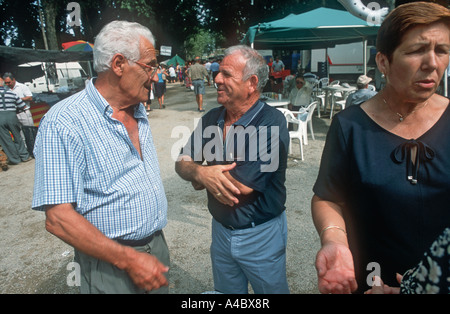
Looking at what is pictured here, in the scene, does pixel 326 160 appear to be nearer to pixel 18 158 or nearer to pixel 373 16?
pixel 373 16

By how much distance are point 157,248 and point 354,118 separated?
4.31 feet

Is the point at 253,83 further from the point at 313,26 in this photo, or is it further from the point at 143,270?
the point at 313,26

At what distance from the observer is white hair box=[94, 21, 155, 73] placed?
1.51 meters

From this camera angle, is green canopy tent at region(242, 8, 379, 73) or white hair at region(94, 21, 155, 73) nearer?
white hair at region(94, 21, 155, 73)

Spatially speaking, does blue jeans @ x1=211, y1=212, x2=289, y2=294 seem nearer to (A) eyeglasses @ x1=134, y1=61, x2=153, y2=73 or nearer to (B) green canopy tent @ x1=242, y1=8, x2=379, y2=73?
(A) eyeglasses @ x1=134, y1=61, x2=153, y2=73

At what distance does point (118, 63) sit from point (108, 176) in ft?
2.02

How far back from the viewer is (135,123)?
1790mm

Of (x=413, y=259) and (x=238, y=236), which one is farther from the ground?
(x=413, y=259)

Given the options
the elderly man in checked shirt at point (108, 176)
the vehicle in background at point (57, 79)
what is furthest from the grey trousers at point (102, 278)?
the vehicle in background at point (57, 79)

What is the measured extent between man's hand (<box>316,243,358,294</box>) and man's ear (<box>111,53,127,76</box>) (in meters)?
1.35

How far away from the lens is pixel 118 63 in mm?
1541

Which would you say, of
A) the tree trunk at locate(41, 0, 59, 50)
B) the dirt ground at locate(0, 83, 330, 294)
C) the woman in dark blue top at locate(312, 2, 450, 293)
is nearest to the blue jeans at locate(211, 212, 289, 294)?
the woman in dark blue top at locate(312, 2, 450, 293)

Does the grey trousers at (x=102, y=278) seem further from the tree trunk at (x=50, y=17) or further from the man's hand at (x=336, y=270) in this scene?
the tree trunk at (x=50, y=17)
